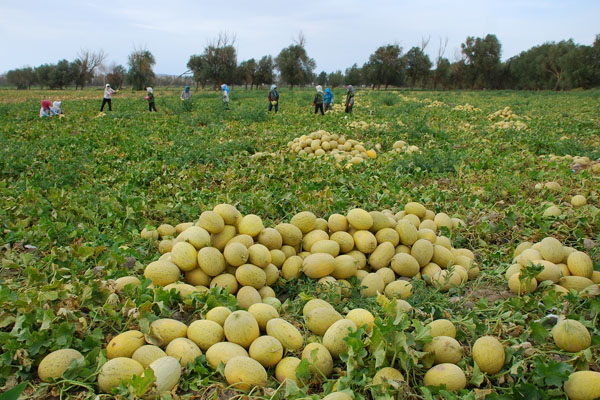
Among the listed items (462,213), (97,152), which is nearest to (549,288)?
(462,213)

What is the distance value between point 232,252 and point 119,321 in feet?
3.39

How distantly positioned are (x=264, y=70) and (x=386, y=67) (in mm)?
23233

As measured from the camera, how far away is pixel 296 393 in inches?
82.2

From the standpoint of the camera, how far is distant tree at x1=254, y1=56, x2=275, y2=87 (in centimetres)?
7394

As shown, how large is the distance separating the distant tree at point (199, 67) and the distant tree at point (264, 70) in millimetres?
10209

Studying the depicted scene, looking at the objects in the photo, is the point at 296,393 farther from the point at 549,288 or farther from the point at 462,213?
the point at 462,213

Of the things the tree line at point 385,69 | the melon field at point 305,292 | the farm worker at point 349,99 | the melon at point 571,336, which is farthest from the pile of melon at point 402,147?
the tree line at point 385,69

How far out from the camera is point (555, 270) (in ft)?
11.3

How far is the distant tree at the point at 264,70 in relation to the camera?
73938mm

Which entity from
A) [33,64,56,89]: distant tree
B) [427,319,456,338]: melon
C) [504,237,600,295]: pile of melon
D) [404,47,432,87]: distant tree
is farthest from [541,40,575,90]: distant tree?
[33,64,56,89]: distant tree

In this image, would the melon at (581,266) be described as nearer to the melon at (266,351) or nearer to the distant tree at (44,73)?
Result: the melon at (266,351)

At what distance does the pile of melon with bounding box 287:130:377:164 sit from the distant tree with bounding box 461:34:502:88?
72.5 m

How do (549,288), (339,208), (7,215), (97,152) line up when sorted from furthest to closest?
(97,152) → (7,215) → (339,208) → (549,288)

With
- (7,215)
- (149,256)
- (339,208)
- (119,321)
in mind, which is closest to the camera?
(119,321)
